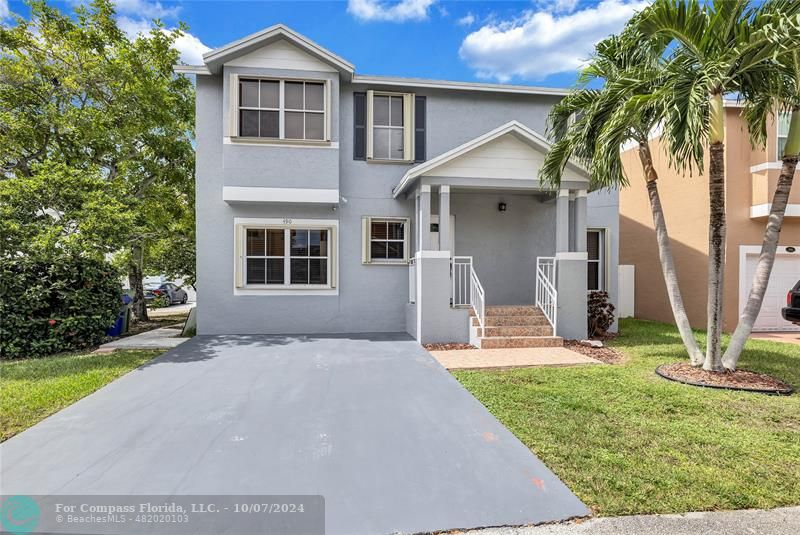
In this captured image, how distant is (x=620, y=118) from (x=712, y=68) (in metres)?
1.19

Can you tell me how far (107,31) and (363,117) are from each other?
279 inches

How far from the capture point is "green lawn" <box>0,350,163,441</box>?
4543mm

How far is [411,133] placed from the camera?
10.0 m

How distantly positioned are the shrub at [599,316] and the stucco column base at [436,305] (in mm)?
3592

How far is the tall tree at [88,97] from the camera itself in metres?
9.12

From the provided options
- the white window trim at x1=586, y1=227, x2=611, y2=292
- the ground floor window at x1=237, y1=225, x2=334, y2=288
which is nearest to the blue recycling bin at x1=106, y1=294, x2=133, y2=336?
the ground floor window at x1=237, y1=225, x2=334, y2=288

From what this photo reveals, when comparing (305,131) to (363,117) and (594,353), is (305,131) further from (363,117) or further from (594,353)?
(594,353)

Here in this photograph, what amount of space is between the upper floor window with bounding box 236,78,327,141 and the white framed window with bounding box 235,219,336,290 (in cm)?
216

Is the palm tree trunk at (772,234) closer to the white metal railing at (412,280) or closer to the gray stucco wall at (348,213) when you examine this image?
the gray stucco wall at (348,213)

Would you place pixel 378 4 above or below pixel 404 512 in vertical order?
above

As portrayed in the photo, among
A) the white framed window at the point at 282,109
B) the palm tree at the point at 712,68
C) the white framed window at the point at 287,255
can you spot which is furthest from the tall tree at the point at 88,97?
the palm tree at the point at 712,68

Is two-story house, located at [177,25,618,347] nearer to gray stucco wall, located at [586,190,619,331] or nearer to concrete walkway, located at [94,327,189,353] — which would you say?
gray stucco wall, located at [586,190,619,331]

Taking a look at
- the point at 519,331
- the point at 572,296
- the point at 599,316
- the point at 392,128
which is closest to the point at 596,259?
the point at 599,316

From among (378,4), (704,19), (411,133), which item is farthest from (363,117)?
(704,19)
